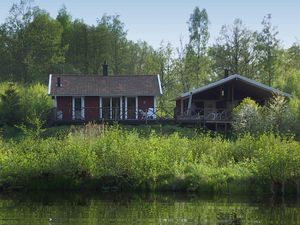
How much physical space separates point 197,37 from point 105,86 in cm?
2196

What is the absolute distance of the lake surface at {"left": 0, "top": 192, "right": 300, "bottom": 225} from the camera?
1588 centimetres

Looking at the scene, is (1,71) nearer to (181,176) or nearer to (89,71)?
(89,71)

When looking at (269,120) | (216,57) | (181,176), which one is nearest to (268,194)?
(181,176)

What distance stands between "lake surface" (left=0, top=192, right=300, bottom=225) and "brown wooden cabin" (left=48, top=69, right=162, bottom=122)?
20.7 meters

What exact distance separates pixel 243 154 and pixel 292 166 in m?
4.14

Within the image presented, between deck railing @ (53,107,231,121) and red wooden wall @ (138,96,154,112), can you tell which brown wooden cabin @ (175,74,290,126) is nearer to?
deck railing @ (53,107,231,121)

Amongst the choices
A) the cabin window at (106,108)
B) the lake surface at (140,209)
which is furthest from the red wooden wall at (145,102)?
the lake surface at (140,209)

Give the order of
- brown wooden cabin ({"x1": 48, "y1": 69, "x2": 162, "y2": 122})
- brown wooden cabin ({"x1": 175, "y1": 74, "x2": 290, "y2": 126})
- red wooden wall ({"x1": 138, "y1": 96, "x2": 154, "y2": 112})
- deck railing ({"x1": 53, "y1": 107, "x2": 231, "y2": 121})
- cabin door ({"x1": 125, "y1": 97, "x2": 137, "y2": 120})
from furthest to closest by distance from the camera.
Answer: red wooden wall ({"x1": 138, "y1": 96, "x2": 154, "y2": 112})
cabin door ({"x1": 125, "y1": 97, "x2": 137, "y2": 120})
brown wooden cabin ({"x1": 48, "y1": 69, "x2": 162, "y2": 122})
deck railing ({"x1": 53, "y1": 107, "x2": 231, "y2": 121})
brown wooden cabin ({"x1": 175, "y1": 74, "x2": 290, "y2": 126})

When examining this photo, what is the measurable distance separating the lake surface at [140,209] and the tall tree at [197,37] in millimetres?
42991

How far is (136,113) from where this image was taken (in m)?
42.5

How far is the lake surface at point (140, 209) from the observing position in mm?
15875

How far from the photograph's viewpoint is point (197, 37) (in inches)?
2507

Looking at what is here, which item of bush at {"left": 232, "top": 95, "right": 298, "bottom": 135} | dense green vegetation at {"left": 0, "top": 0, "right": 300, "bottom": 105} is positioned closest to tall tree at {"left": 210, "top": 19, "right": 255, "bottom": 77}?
dense green vegetation at {"left": 0, "top": 0, "right": 300, "bottom": 105}

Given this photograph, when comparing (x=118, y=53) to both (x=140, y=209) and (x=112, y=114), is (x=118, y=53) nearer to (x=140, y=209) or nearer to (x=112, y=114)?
(x=112, y=114)
